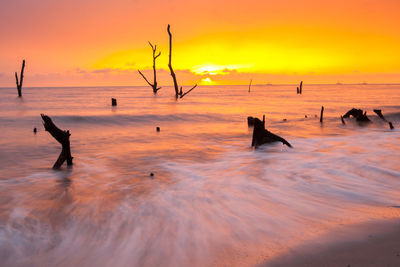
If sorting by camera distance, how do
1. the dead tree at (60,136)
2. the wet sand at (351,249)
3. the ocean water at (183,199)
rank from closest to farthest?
the wet sand at (351,249)
the ocean water at (183,199)
the dead tree at (60,136)

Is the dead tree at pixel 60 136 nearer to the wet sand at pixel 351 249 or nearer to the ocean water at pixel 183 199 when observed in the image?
the ocean water at pixel 183 199

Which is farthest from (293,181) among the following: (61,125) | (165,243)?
(61,125)

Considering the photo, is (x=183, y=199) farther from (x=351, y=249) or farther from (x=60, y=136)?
(x=60, y=136)

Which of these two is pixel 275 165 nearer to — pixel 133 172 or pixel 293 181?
pixel 293 181

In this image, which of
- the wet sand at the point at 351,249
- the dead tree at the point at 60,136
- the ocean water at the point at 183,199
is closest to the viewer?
the wet sand at the point at 351,249

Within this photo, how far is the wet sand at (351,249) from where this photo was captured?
2.77 metres

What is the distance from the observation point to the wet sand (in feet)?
9.08

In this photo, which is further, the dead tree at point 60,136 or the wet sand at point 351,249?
the dead tree at point 60,136

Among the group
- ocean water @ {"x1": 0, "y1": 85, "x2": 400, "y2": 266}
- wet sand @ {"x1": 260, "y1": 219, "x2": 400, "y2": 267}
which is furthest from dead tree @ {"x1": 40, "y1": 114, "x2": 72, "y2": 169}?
wet sand @ {"x1": 260, "y1": 219, "x2": 400, "y2": 267}

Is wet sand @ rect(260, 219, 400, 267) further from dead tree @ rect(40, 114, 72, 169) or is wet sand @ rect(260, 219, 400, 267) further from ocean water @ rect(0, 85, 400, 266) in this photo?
dead tree @ rect(40, 114, 72, 169)

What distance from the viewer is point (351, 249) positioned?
3080 millimetres

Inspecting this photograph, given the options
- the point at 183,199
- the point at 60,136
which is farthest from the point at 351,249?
the point at 60,136

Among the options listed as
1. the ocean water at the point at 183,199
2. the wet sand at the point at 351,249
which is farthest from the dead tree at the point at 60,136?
the wet sand at the point at 351,249

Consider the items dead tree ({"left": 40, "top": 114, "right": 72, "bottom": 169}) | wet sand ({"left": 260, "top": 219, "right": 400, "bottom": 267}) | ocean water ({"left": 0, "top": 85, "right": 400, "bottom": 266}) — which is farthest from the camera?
dead tree ({"left": 40, "top": 114, "right": 72, "bottom": 169})
